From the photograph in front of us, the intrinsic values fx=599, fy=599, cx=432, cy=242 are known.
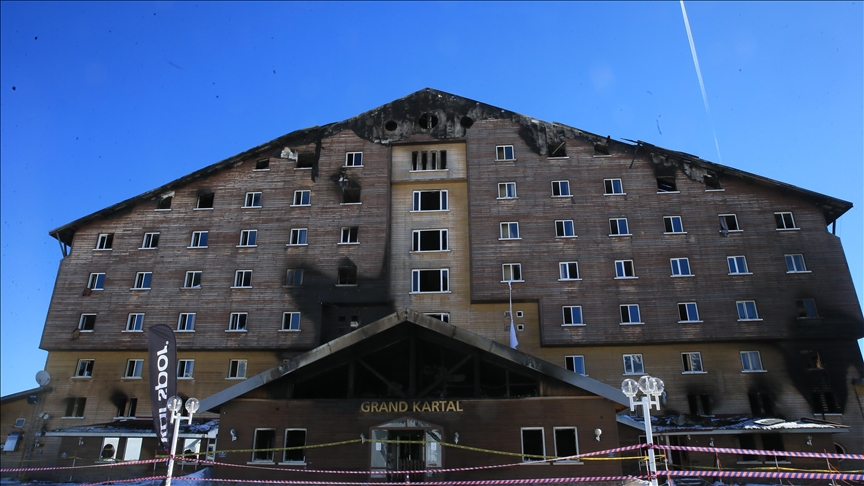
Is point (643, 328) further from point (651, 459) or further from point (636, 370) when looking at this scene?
point (651, 459)

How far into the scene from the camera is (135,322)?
1753 inches

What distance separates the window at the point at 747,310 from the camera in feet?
135

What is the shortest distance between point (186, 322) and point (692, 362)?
36.1 metres

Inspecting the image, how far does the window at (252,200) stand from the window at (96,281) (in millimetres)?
12207

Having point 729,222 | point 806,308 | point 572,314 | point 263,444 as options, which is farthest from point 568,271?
point 263,444

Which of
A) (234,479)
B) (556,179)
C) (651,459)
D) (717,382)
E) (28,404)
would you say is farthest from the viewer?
(556,179)

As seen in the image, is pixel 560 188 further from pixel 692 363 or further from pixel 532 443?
pixel 532 443

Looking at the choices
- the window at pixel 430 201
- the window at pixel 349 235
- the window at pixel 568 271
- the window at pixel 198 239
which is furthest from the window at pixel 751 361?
the window at pixel 198 239

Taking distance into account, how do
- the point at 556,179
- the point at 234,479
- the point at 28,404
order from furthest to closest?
the point at 556,179 → the point at 28,404 → the point at 234,479

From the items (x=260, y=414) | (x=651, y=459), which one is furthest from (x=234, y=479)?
(x=651, y=459)

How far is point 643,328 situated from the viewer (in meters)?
41.4

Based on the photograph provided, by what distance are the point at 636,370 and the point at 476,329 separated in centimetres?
1119

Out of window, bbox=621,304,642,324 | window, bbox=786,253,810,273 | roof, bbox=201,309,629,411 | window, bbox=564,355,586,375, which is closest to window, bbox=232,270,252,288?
roof, bbox=201,309,629,411

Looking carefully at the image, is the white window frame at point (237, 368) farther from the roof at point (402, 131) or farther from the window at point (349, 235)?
the roof at point (402, 131)
